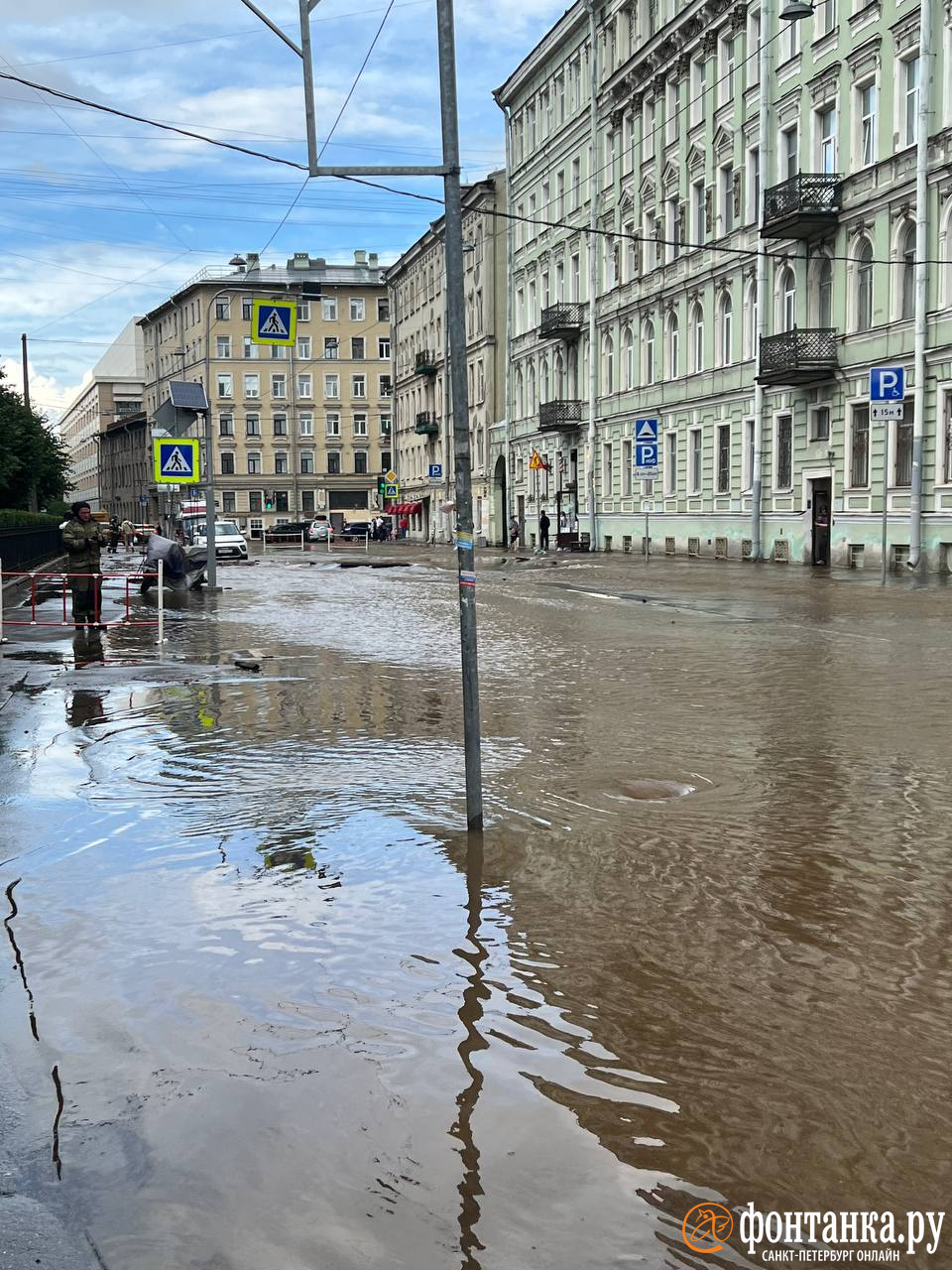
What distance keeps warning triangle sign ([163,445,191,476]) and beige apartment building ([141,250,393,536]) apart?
8488 cm

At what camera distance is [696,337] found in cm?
4456

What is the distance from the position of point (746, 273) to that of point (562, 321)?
16.6m

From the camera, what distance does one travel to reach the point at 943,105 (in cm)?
3005

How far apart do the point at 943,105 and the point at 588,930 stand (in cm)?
2944

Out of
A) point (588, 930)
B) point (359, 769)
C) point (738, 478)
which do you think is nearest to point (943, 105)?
point (738, 478)

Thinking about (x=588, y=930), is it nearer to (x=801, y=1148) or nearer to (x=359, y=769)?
(x=801, y=1148)

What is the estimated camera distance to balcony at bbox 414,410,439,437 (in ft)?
287

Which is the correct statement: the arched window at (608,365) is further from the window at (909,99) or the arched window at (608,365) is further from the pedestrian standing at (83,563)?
the pedestrian standing at (83,563)

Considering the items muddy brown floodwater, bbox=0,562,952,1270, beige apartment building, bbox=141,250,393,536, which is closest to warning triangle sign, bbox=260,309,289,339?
muddy brown floodwater, bbox=0,562,952,1270

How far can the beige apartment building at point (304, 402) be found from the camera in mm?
112938

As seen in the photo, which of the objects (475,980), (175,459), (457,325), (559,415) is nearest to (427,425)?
(559,415)

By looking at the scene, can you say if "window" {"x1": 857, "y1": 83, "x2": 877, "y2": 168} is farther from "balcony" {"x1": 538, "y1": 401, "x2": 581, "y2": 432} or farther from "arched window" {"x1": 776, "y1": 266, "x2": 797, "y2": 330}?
"balcony" {"x1": 538, "y1": 401, "x2": 581, "y2": 432}

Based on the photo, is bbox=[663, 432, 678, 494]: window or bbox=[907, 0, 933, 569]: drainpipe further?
bbox=[663, 432, 678, 494]: window

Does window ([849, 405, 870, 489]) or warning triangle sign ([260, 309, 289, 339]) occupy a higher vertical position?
warning triangle sign ([260, 309, 289, 339])
